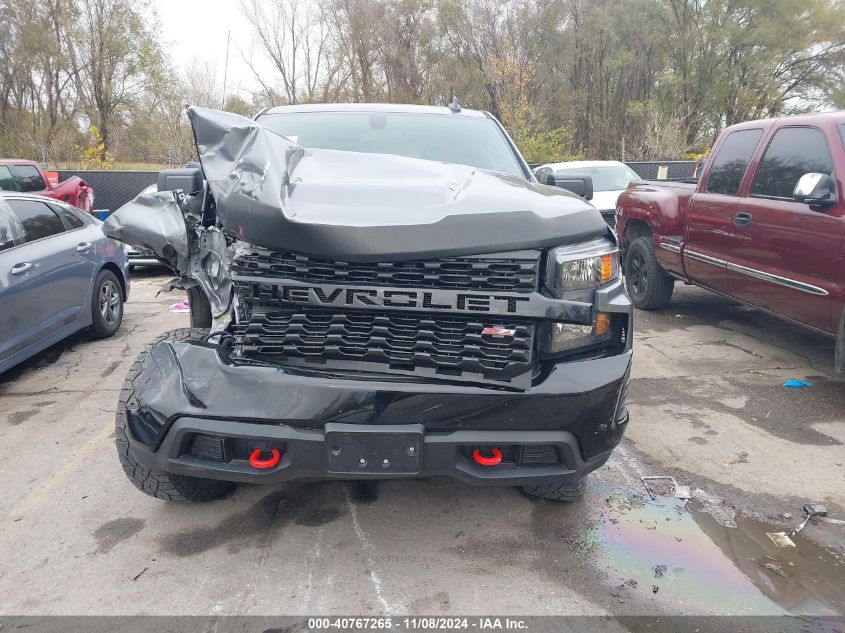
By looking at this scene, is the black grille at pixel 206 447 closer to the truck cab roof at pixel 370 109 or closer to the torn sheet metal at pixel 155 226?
the torn sheet metal at pixel 155 226

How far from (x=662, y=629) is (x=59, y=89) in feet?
101

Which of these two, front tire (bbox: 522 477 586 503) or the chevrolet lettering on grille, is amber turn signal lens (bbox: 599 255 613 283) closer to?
the chevrolet lettering on grille

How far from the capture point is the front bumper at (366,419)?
83.9 inches

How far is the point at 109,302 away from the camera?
237 inches

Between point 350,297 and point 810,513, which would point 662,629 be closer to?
point 810,513

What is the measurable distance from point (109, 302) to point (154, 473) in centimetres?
393

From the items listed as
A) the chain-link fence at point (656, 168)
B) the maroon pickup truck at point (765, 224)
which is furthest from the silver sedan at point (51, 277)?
the chain-link fence at point (656, 168)

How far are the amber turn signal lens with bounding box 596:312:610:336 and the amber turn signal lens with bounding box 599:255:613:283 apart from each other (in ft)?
0.42

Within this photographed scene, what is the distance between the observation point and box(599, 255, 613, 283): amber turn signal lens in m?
2.30

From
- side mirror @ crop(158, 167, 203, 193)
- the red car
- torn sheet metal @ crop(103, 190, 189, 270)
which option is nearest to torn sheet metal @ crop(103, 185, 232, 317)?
Answer: torn sheet metal @ crop(103, 190, 189, 270)

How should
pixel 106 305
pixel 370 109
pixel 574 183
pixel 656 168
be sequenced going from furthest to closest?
pixel 656 168
pixel 106 305
pixel 370 109
pixel 574 183

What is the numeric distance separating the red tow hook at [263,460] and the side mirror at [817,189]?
3.70 metres

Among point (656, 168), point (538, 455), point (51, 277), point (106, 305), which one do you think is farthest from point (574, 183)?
point (656, 168)

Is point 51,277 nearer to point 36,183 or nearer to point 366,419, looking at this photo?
point 366,419
